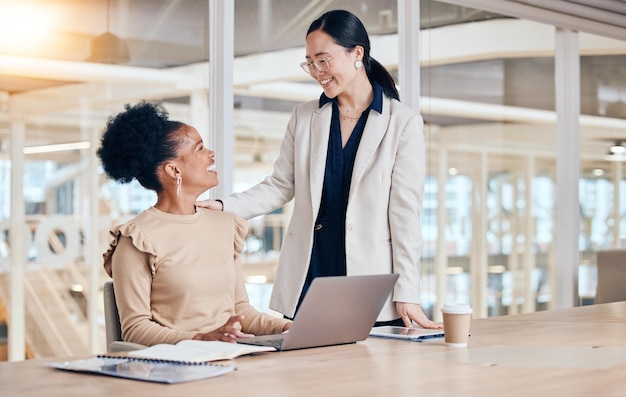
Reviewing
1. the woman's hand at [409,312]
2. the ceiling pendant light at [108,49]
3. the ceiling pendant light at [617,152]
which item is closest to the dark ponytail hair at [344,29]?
the woman's hand at [409,312]

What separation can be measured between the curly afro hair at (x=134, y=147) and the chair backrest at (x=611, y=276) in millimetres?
3442

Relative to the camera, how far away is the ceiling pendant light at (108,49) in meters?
3.89

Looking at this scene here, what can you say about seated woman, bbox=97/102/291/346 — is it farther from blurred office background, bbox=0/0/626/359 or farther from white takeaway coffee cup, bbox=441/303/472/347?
blurred office background, bbox=0/0/626/359

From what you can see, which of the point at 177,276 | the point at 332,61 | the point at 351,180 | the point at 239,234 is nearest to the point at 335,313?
the point at 177,276

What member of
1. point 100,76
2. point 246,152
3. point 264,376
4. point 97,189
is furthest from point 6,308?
point 264,376

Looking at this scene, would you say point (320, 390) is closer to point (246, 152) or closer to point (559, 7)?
point (246, 152)

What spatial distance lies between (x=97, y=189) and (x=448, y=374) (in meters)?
2.51

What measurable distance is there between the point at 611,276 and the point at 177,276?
3570mm

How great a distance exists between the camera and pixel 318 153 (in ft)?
9.86

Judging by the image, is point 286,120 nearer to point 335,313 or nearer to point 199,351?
point 335,313

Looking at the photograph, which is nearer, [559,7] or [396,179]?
[396,179]

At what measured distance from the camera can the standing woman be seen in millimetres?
2943

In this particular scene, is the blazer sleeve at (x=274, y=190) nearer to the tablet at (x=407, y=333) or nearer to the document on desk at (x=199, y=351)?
the tablet at (x=407, y=333)

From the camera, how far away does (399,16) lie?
5.05 meters
